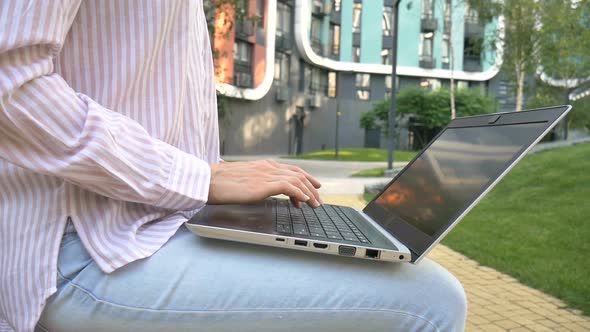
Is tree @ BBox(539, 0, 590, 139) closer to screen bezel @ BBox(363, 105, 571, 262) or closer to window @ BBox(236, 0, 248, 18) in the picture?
window @ BBox(236, 0, 248, 18)

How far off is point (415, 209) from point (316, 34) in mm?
35077

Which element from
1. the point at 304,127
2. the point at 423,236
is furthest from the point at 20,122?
the point at 304,127

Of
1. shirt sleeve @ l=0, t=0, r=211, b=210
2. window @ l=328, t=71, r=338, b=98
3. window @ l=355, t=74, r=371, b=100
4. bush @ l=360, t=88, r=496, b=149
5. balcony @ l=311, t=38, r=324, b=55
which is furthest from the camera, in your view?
window @ l=355, t=74, r=371, b=100

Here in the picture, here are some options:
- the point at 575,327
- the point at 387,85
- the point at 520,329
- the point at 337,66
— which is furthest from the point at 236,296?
the point at 387,85

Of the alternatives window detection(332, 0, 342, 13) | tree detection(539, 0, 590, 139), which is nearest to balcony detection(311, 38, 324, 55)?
window detection(332, 0, 342, 13)

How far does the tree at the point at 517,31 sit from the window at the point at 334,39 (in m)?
16.3

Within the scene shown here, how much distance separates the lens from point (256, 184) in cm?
97

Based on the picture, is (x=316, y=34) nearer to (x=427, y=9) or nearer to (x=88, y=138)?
(x=427, y=9)

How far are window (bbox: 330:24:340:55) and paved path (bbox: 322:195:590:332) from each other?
33.1m

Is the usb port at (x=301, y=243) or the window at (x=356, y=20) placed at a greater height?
the window at (x=356, y=20)

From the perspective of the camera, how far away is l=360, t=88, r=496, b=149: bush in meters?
33.3

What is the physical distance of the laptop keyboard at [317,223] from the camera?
96 centimetres

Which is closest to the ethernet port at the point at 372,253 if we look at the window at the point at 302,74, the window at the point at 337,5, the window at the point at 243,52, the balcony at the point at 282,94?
the window at the point at 243,52

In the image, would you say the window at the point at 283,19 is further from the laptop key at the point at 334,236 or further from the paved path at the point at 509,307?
the laptop key at the point at 334,236
